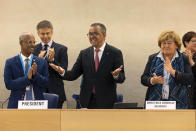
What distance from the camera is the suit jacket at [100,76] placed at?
13.2 ft

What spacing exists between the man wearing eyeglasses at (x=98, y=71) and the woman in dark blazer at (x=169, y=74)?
1.04 feet

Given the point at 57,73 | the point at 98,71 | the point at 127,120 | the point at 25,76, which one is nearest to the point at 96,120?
the point at 127,120

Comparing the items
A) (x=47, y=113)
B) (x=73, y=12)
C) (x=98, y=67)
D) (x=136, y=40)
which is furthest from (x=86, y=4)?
(x=47, y=113)

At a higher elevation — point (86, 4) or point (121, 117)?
point (86, 4)

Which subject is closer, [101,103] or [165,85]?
[165,85]

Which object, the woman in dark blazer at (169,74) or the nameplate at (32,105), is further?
the woman in dark blazer at (169,74)

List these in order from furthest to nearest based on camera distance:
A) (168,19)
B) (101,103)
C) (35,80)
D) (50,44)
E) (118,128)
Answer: (168,19) < (50,44) < (101,103) < (35,80) < (118,128)

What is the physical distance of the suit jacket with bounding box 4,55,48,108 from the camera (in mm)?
3668

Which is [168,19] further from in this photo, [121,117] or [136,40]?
[121,117]

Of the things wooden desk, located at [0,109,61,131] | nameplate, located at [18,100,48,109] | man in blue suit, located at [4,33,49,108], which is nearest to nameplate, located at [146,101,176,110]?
wooden desk, located at [0,109,61,131]

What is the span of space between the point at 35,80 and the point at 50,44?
89cm

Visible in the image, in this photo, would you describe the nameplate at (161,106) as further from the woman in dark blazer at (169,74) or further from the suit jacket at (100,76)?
the suit jacket at (100,76)

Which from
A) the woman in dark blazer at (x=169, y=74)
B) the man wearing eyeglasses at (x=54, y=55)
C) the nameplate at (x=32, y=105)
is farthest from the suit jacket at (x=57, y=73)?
the nameplate at (x=32, y=105)

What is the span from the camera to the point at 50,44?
452 cm
